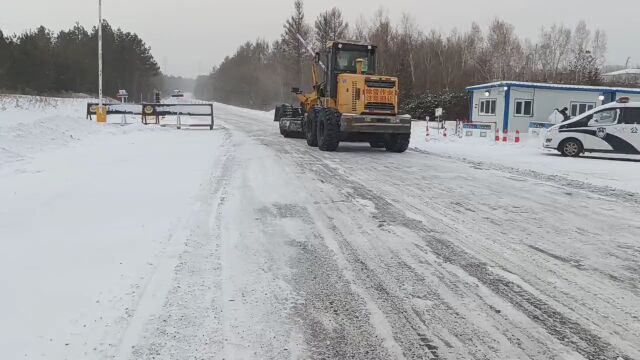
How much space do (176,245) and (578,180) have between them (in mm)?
9180

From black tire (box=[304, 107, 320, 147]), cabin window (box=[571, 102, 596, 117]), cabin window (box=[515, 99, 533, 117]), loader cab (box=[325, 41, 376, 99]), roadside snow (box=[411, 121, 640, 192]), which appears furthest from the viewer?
cabin window (box=[571, 102, 596, 117])

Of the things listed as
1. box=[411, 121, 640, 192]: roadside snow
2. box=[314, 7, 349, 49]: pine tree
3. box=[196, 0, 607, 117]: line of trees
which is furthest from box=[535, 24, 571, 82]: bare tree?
box=[411, 121, 640, 192]: roadside snow

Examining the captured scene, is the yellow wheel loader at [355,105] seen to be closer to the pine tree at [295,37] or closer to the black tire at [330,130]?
the black tire at [330,130]

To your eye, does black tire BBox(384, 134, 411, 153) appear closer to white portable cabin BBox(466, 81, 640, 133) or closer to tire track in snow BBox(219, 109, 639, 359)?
tire track in snow BBox(219, 109, 639, 359)

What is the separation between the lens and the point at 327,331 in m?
3.72

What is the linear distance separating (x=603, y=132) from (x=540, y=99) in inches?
623

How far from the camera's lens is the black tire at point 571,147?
55.5 ft

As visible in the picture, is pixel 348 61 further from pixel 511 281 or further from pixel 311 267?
pixel 511 281

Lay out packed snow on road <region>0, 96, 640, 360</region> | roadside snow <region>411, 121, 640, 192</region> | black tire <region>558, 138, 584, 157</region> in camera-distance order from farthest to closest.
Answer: black tire <region>558, 138, 584, 157</region> < roadside snow <region>411, 121, 640, 192</region> < packed snow on road <region>0, 96, 640, 360</region>

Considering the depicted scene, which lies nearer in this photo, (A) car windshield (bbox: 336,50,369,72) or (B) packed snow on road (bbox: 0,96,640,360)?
(B) packed snow on road (bbox: 0,96,640,360)

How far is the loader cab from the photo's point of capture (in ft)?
56.5

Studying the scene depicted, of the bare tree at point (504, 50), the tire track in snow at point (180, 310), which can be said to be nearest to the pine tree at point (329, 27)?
the bare tree at point (504, 50)

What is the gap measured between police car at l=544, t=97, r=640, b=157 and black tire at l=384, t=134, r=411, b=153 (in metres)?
4.84

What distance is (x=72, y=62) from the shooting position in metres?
72.4
